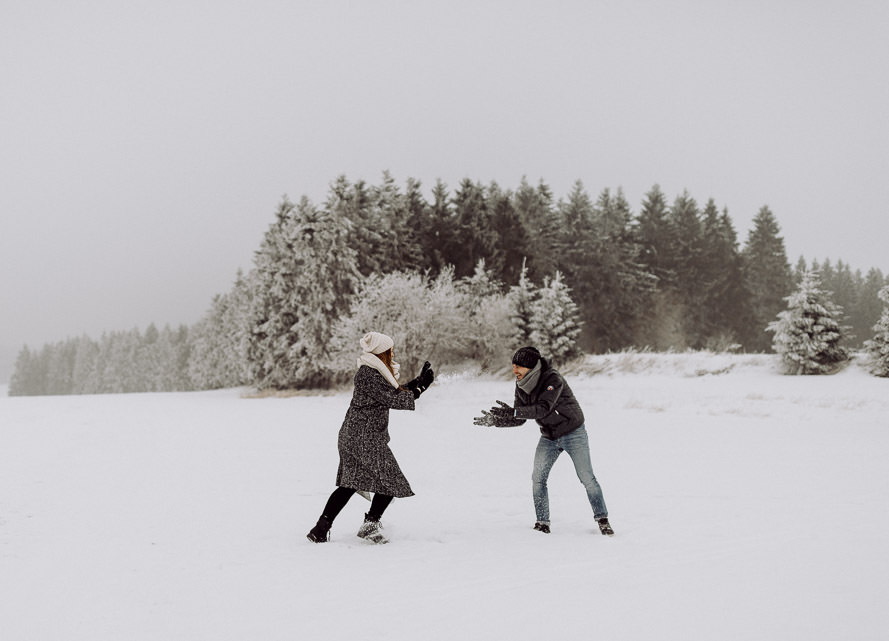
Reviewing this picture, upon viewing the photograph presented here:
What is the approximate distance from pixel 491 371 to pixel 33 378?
339 feet

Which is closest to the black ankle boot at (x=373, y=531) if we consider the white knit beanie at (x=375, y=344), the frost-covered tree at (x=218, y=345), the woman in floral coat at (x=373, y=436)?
the woman in floral coat at (x=373, y=436)

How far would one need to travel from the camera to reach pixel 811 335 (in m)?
25.4

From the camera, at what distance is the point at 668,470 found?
10945 mm

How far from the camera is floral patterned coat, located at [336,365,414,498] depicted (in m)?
6.21

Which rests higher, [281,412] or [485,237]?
[485,237]

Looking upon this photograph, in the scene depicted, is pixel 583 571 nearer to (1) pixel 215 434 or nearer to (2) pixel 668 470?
(2) pixel 668 470

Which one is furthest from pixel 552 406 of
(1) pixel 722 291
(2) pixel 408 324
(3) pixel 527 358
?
(1) pixel 722 291

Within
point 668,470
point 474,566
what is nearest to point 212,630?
point 474,566

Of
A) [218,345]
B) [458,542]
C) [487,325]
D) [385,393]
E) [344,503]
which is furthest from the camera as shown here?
[218,345]

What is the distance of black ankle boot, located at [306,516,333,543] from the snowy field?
0.13m

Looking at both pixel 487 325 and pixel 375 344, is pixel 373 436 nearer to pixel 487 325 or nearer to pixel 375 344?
pixel 375 344

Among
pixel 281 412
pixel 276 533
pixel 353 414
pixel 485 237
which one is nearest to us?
pixel 353 414

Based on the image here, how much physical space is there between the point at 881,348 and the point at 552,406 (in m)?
22.4

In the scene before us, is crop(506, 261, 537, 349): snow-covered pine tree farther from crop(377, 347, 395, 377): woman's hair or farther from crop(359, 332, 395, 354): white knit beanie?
crop(359, 332, 395, 354): white knit beanie
